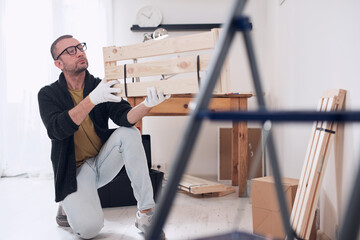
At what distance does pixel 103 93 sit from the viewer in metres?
1.90

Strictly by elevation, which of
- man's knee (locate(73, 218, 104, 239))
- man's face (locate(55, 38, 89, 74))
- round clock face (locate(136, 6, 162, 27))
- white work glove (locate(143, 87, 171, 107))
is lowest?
man's knee (locate(73, 218, 104, 239))

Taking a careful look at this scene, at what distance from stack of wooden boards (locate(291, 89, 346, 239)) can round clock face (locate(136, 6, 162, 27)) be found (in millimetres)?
2367

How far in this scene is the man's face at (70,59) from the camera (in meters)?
2.09

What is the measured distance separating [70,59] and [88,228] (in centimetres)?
86

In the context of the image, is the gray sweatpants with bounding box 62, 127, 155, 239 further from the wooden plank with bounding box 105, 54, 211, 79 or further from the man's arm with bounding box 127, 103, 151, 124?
the wooden plank with bounding box 105, 54, 211, 79

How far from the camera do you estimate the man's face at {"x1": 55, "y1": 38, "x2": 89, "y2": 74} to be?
82.2 inches

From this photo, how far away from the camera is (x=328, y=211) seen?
69.8 inches

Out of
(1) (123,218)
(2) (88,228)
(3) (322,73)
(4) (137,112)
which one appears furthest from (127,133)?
(3) (322,73)

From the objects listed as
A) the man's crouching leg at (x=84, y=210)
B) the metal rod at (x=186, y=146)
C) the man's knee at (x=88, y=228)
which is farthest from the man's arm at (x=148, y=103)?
the metal rod at (x=186, y=146)

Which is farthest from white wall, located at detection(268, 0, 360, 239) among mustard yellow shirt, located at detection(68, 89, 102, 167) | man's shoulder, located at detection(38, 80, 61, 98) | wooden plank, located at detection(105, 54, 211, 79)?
man's shoulder, located at detection(38, 80, 61, 98)

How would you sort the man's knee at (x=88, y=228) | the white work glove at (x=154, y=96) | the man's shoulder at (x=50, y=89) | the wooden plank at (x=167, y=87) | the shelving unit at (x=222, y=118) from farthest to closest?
the man's shoulder at (x=50, y=89) < the man's knee at (x=88, y=228) < the white work glove at (x=154, y=96) < the wooden plank at (x=167, y=87) < the shelving unit at (x=222, y=118)

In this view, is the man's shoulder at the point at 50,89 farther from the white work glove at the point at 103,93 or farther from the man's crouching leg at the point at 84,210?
the man's crouching leg at the point at 84,210

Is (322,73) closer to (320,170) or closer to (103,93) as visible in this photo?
(320,170)

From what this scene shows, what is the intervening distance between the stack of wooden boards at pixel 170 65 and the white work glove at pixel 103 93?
1.4 inches
